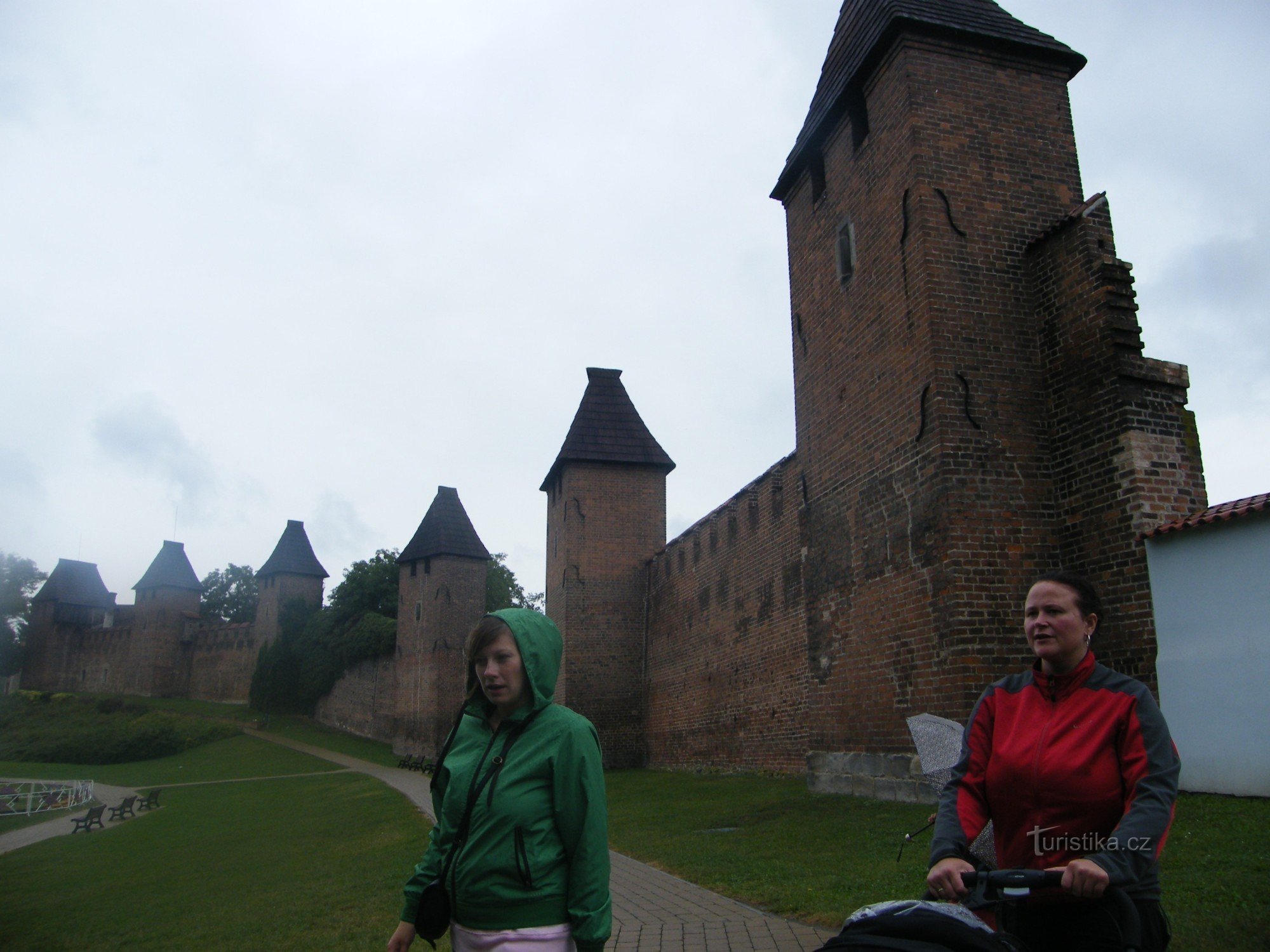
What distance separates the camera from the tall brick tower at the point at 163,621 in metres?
57.2

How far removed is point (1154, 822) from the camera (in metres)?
2.18

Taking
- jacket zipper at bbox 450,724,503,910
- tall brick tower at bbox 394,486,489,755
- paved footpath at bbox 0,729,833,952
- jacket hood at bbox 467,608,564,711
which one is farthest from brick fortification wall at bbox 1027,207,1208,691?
tall brick tower at bbox 394,486,489,755

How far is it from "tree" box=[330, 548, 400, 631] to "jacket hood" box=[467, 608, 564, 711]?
4581 cm

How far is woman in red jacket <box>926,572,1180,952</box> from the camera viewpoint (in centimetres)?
221

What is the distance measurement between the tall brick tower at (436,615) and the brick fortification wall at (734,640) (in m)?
13.3

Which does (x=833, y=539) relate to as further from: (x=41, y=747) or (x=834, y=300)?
(x=41, y=747)

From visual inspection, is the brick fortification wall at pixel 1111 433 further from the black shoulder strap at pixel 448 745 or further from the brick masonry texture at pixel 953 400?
the black shoulder strap at pixel 448 745

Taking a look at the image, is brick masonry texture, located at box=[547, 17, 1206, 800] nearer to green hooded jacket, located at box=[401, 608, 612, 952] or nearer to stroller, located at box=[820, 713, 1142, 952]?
stroller, located at box=[820, 713, 1142, 952]

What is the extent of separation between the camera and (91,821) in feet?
63.3

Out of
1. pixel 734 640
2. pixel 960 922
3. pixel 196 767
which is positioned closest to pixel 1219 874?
pixel 960 922

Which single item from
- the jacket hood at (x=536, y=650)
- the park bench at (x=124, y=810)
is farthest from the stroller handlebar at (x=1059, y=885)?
the park bench at (x=124, y=810)

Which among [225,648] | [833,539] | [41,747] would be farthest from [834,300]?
[225,648]

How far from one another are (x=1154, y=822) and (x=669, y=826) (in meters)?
9.48

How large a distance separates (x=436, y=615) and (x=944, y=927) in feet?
116
